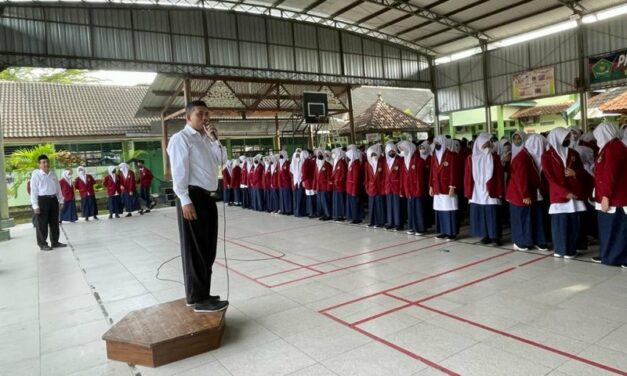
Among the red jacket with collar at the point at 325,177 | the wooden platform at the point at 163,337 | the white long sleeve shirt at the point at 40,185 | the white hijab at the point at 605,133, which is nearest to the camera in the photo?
the wooden platform at the point at 163,337

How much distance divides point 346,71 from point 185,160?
45.2 feet

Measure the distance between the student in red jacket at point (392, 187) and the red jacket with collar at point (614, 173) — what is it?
318cm

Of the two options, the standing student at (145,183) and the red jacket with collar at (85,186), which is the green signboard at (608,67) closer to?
the standing student at (145,183)

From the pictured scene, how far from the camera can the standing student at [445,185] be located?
6508 millimetres

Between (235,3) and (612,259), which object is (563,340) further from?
(235,3)

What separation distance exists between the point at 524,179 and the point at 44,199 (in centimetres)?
781

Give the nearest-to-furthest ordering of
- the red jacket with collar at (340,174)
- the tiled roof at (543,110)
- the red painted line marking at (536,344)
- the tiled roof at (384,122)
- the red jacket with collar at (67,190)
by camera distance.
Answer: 1. the red painted line marking at (536,344)
2. the red jacket with collar at (340,174)
3. the red jacket with collar at (67,190)
4. the tiled roof at (384,122)
5. the tiled roof at (543,110)

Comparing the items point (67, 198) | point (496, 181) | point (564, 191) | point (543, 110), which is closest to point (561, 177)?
point (564, 191)

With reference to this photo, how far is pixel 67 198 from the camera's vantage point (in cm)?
1238

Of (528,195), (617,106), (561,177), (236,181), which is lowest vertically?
(528,195)

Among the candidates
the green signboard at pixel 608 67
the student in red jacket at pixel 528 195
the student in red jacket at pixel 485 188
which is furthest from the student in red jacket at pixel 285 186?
the green signboard at pixel 608 67

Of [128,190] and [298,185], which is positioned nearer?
[298,185]

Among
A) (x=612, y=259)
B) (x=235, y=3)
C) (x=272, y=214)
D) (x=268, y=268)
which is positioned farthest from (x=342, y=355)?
(x=235, y=3)

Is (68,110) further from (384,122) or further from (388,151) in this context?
(388,151)
